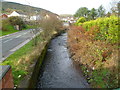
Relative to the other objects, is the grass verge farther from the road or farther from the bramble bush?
the road

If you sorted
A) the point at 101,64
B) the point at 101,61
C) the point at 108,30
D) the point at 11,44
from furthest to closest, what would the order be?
1. the point at 11,44
2. the point at 108,30
3. the point at 101,61
4. the point at 101,64

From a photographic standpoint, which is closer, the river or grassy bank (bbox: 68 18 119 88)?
grassy bank (bbox: 68 18 119 88)

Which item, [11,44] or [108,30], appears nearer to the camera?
[108,30]

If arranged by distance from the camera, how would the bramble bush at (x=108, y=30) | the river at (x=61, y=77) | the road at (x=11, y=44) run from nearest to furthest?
the river at (x=61, y=77)
the bramble bush at (x=108, y=30)
the road at (x=11, y=44)

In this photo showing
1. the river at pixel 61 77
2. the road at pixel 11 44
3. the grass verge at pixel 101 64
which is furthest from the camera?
the road at pixel 11 44

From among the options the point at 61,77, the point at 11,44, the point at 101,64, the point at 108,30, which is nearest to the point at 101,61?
the point at 101,64

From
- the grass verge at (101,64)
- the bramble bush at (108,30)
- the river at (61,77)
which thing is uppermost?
the bramble bush at (108,30)

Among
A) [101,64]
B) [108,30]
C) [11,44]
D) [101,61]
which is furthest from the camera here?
[11,44]

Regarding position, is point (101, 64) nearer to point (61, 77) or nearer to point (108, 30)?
point (61, 77)

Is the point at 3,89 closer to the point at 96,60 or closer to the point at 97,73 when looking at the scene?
the point at 97,73

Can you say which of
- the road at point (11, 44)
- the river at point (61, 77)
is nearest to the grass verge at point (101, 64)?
the river at point (61, 77)

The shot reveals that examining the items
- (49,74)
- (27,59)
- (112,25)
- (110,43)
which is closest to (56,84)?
(49,74)

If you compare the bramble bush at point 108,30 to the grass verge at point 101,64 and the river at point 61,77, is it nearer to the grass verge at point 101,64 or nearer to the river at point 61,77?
the grass verge at point 101,64

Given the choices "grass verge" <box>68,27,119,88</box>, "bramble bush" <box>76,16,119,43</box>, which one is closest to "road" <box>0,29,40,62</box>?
"grass verge" <box>68,27,119,88</box>
